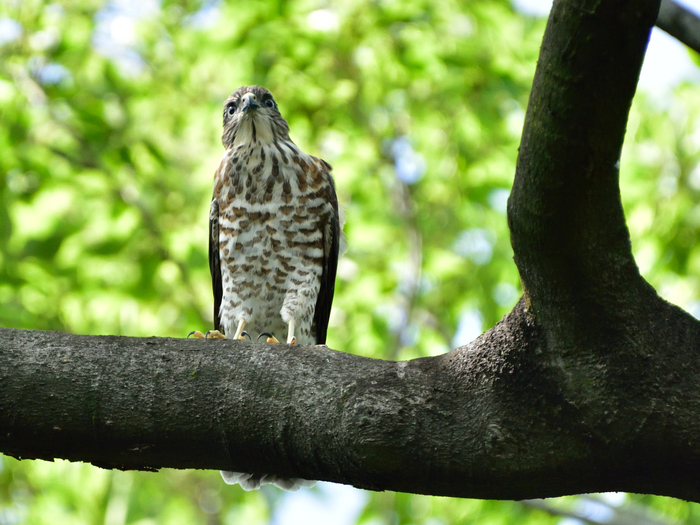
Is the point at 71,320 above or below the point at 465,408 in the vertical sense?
above

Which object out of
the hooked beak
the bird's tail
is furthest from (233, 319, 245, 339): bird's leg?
the hooked beak

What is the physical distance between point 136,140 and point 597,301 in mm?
4578

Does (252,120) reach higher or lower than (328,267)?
higher

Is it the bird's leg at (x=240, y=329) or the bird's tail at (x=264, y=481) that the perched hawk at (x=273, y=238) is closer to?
the bird's leg at (x=240, y=329)

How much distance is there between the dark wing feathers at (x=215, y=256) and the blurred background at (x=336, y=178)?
68 centimetres

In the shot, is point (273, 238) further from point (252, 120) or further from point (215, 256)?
point (252, 120)

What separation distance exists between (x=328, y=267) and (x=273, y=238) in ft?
1.43

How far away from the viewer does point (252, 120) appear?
15.7 ft

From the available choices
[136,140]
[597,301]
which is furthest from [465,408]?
[136,140]

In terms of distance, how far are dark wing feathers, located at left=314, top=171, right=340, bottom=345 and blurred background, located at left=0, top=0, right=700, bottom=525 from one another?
981 millimetres

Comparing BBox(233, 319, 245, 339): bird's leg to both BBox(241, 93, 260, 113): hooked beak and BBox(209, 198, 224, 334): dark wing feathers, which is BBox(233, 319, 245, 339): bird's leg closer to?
BBox(209, 198, 224, 334): dark wing feathers

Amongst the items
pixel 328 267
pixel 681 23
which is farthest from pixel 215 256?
pixel 681 23

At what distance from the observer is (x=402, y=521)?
209 inches

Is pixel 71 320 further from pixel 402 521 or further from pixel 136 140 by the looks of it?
pixel 402 521
